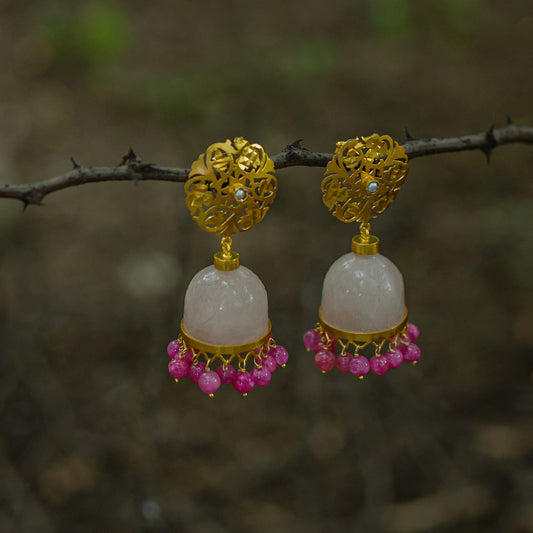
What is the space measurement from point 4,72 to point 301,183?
9.02 ft

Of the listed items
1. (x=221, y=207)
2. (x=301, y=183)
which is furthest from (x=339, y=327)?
(x=301, y=183)

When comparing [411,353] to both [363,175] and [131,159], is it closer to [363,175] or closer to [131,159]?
[363,175]

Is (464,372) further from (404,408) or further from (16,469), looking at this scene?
(16,469)

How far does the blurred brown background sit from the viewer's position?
3.49 meters

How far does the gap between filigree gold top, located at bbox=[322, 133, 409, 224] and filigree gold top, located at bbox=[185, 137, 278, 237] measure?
0.58 ft

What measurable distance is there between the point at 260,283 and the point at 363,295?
0.29m

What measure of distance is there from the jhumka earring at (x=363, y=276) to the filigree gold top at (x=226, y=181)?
19cm

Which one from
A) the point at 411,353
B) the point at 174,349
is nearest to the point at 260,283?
the point at 174,349

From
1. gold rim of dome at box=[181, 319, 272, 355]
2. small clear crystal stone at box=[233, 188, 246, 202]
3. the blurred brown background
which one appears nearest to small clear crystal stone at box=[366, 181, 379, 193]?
small clear crystal stone at box=[233, 188, 246, 202]

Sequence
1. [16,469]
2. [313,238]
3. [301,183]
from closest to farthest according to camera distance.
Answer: [16,469]
[313,238]
[301,183]

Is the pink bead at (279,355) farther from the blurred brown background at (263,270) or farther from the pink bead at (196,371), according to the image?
the blurred brown background at (263,270)

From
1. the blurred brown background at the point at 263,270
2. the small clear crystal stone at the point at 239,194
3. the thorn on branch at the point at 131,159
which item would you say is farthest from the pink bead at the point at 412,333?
the blurred brown background at the point at 263,270

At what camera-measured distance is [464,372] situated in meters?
4.03

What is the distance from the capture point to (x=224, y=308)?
163 cm
